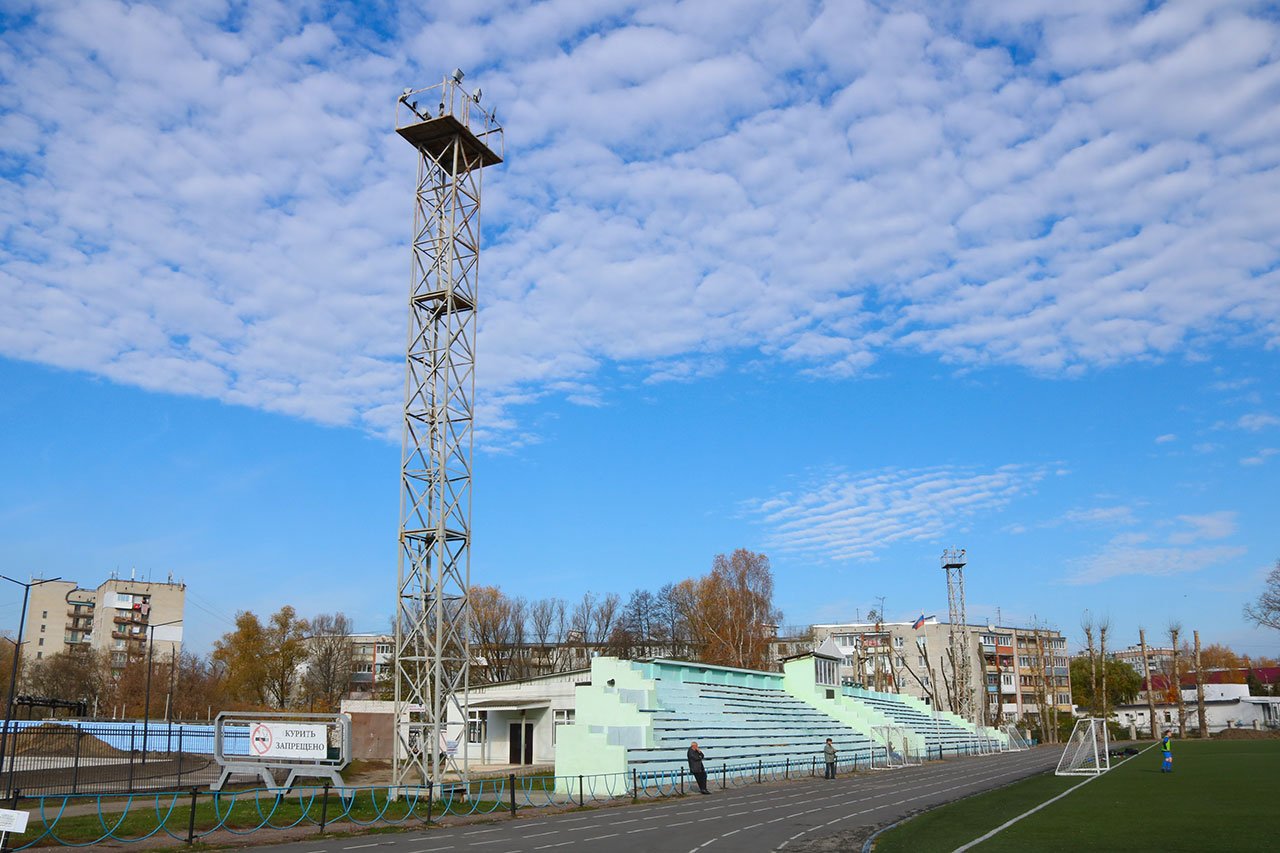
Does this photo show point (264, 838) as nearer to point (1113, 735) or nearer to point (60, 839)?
point (60, 839)

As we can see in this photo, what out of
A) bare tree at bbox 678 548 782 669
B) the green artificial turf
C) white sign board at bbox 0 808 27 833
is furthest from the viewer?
bare tree at bbox 678 548 782 669

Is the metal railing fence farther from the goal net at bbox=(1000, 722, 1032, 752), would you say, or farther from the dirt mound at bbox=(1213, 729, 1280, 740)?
the dirt mound at bbox=(1213, 729, 1280, 740)

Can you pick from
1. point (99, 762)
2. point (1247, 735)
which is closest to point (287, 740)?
point (99, 762)

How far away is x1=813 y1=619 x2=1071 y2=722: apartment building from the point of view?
346 ft

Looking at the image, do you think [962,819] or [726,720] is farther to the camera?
[726,720]

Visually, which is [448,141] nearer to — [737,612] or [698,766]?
[698,766]

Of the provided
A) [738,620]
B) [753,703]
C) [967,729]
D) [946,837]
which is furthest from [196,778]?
[967,729]

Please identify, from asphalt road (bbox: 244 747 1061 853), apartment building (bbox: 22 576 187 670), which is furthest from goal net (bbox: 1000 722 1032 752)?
apartment building (bbox: 22 576 187 670)

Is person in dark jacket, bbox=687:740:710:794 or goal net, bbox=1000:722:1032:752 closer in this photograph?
person in dark jacket, bbox=687:740:710:794

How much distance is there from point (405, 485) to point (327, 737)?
867cm

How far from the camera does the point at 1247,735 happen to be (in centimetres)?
7900

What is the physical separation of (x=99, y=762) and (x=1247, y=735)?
8309cm

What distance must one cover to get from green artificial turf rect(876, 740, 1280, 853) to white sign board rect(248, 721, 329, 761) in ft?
47.0

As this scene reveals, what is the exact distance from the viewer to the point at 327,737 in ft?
81.1
